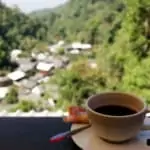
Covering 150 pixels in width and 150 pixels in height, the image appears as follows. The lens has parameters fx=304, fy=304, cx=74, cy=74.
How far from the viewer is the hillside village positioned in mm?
7078

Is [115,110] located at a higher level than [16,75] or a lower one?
higher

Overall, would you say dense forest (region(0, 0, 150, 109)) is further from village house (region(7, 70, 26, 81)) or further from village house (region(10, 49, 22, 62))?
village house (region(7, 70, 26, 81))

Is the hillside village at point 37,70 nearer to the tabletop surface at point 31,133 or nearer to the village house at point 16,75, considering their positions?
the village house at point 16,75

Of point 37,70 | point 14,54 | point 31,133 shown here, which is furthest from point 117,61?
point 14,54

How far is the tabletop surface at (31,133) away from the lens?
49cm

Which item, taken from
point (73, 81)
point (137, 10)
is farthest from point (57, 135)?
point (73, 81)

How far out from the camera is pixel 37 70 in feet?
30.9

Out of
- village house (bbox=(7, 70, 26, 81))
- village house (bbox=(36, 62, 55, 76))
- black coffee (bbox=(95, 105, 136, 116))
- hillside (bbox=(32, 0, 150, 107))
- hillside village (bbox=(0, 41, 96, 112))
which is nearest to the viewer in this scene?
black coffee (bbox=(95, 105, 136, 116))

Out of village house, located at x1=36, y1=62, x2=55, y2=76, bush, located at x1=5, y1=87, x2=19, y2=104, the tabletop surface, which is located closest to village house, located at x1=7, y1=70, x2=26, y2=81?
village house, located at x1=36, y1=62, x2=55, y2=76

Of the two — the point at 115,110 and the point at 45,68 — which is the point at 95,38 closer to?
the point at 45,68

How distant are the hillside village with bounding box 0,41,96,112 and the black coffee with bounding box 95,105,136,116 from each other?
5.18m

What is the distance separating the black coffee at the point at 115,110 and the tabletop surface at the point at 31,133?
71 mm

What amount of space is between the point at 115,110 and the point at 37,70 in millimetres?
9017

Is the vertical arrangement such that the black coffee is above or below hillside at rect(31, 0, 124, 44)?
above
